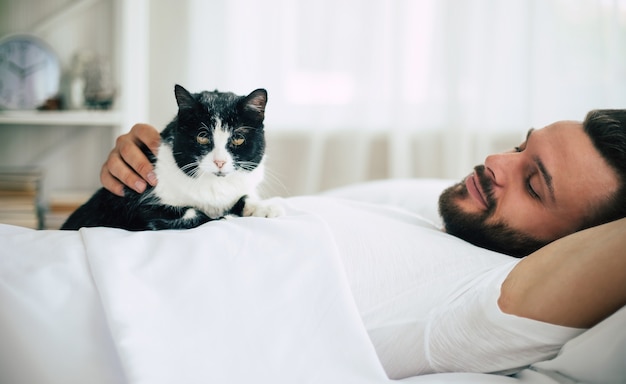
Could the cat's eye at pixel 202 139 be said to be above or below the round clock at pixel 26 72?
below

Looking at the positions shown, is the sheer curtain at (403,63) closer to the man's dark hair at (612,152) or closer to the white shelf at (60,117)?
the white shelf at (60,117)

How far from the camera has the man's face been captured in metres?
1.02

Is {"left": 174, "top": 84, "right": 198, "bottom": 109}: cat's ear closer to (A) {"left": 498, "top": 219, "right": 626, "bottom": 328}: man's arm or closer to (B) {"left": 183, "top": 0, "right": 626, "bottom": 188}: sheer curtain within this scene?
(A) {"left": 498, "top": 219, "right": 626, "bottom": 328}: man's arm

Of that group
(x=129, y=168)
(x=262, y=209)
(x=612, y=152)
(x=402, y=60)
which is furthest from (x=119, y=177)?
(x=402, y=60)

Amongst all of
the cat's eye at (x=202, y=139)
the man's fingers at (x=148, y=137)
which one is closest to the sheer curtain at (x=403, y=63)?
the man's fingers at (x=148, y=137)

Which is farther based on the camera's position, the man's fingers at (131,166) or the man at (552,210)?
the man's fingers at (131,166)

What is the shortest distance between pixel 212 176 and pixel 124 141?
0.21 m

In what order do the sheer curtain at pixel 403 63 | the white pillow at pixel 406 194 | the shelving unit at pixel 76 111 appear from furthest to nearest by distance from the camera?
the sheer curtain at pixel 403 63 → the shelving unit at pixel 76 111 → the white pillow at pixel 406 194

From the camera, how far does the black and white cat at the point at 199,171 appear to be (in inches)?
40.9

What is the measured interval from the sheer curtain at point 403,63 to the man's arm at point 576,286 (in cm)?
166

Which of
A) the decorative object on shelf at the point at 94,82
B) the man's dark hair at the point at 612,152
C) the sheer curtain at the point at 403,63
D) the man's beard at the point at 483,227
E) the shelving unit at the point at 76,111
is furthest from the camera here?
the sheer curtain at the point at 403,63

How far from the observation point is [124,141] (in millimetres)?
1125

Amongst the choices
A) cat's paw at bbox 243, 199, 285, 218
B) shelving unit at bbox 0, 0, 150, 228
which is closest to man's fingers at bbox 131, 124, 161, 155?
cat's paw at bbox 243, 199, 285, 218

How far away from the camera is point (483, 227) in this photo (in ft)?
3.74
